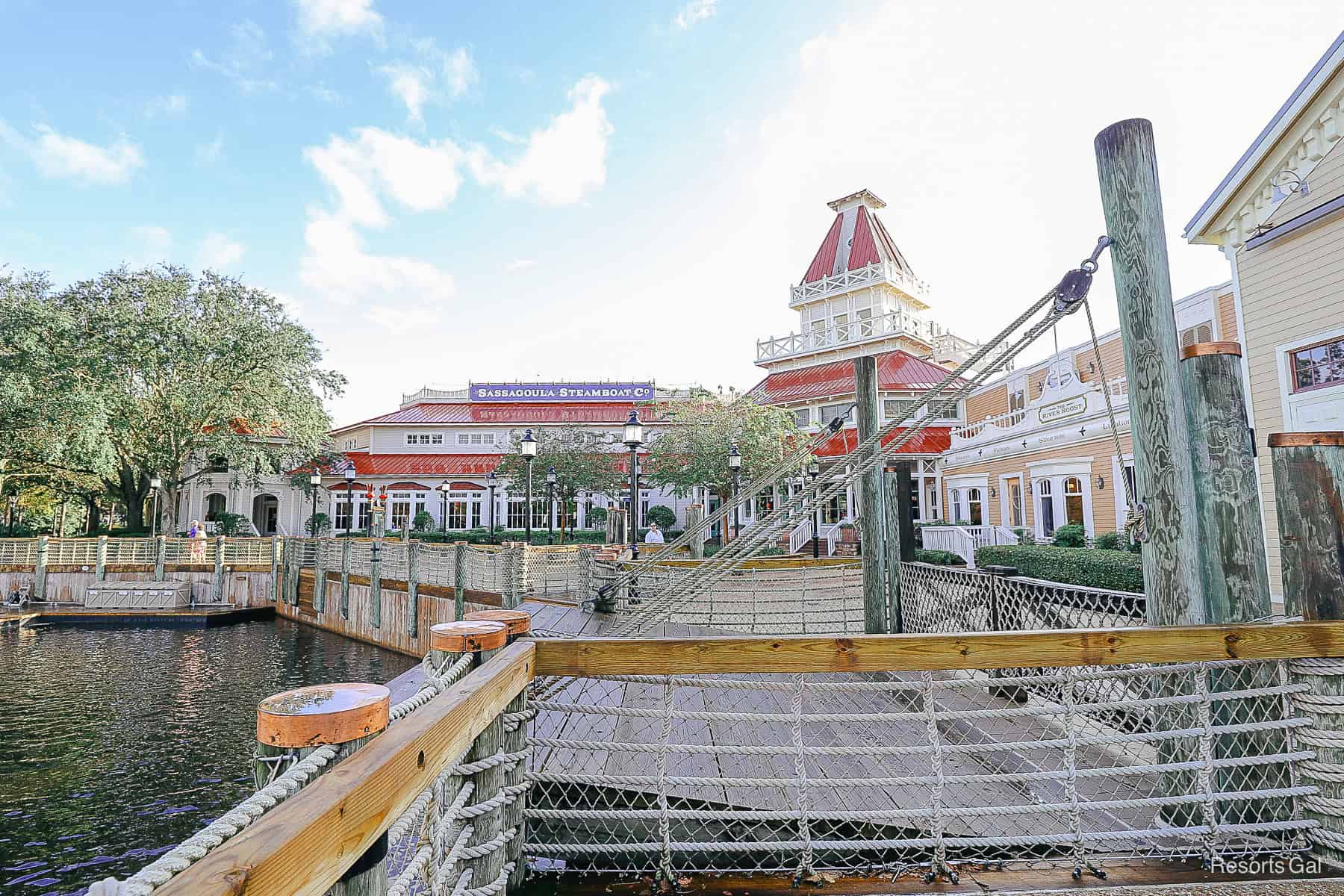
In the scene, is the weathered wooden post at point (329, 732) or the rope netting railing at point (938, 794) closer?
the weathered wooden post at point (329, 732)

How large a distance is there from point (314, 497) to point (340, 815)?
2712 centimetres

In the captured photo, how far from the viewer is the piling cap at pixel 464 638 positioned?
244 centimetres

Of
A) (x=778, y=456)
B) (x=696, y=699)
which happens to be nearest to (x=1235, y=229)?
(x=696, y=699)

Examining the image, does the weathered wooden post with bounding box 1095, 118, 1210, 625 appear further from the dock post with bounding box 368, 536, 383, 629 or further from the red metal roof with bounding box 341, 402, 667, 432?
the red metal roof with bounding box 341, 402, 667, 432

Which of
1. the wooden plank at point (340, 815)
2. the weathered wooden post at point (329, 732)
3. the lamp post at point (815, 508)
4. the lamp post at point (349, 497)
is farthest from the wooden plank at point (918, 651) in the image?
the lamp post at point (349, 497)

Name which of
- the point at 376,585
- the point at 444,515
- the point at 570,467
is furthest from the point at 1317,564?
the point at 444,515

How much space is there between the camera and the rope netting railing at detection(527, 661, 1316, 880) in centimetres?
274

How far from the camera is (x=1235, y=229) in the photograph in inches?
385

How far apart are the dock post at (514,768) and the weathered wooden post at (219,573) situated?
76.3 feet

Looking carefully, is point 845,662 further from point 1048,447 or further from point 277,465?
point 277,465

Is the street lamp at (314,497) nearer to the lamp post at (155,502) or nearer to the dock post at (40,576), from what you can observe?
the lamp post at (155,502)

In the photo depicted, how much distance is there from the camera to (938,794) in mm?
2762

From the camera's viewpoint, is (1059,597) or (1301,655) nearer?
(1301,655)

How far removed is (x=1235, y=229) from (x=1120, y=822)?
10.2 m
